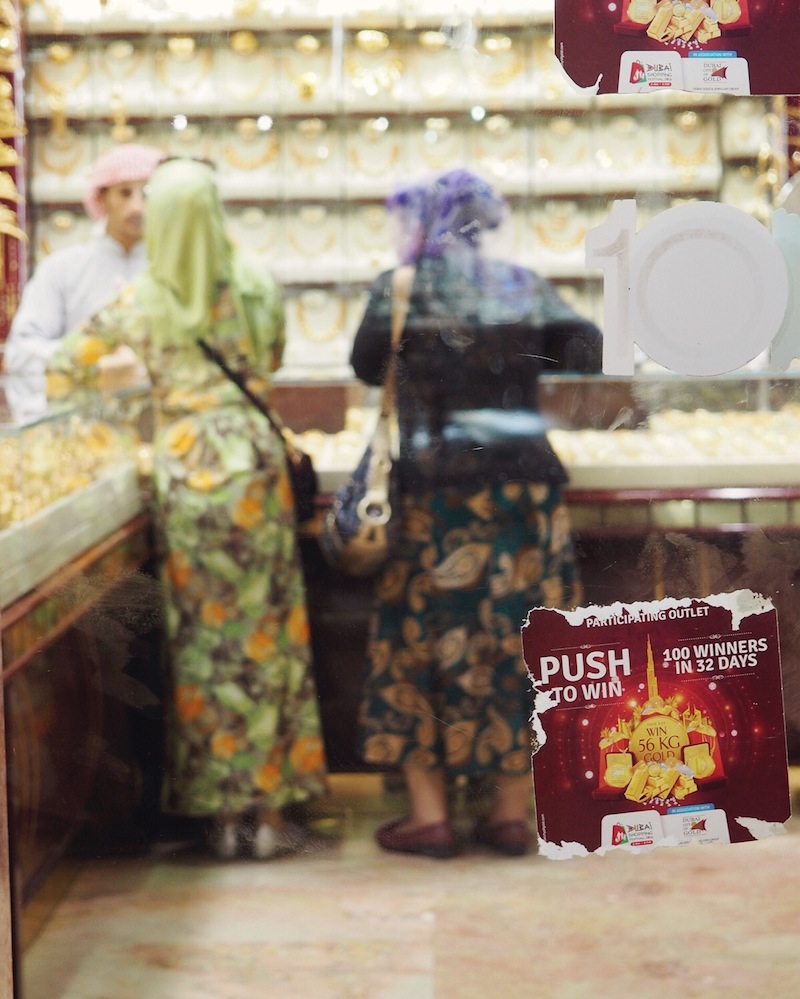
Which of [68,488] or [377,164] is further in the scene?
[68,488]

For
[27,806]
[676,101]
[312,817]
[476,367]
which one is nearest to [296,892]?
[312,817]

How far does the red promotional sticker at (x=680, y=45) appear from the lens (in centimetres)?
125

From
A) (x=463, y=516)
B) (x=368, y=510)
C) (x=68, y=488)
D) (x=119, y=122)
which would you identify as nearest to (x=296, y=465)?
(x=368, y=510)

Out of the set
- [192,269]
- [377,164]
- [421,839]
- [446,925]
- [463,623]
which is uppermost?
[377,164]

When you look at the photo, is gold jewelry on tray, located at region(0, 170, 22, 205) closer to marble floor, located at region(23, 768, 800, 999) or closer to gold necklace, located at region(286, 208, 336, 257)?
gold necklace, located at region(286, 208, 336, 257)

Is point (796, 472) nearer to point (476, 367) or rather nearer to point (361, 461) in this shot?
point (476, 367)

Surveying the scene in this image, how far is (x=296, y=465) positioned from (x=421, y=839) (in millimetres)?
463

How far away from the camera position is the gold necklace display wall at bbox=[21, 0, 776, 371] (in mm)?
1273

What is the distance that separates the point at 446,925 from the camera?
1.38 metres

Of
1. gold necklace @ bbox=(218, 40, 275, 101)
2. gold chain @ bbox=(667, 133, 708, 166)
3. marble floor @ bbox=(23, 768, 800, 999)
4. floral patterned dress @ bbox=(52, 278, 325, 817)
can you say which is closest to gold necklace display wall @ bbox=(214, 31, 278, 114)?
gold necklace @ bbox=(218, 40, 275, 101)

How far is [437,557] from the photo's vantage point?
1.35 m

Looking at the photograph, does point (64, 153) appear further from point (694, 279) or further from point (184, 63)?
point (694, 279)

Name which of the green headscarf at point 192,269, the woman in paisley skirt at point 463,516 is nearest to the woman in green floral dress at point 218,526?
the green headscarf at point 192,269

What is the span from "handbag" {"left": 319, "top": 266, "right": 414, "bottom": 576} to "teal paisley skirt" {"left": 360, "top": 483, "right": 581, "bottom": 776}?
0.07 ft
